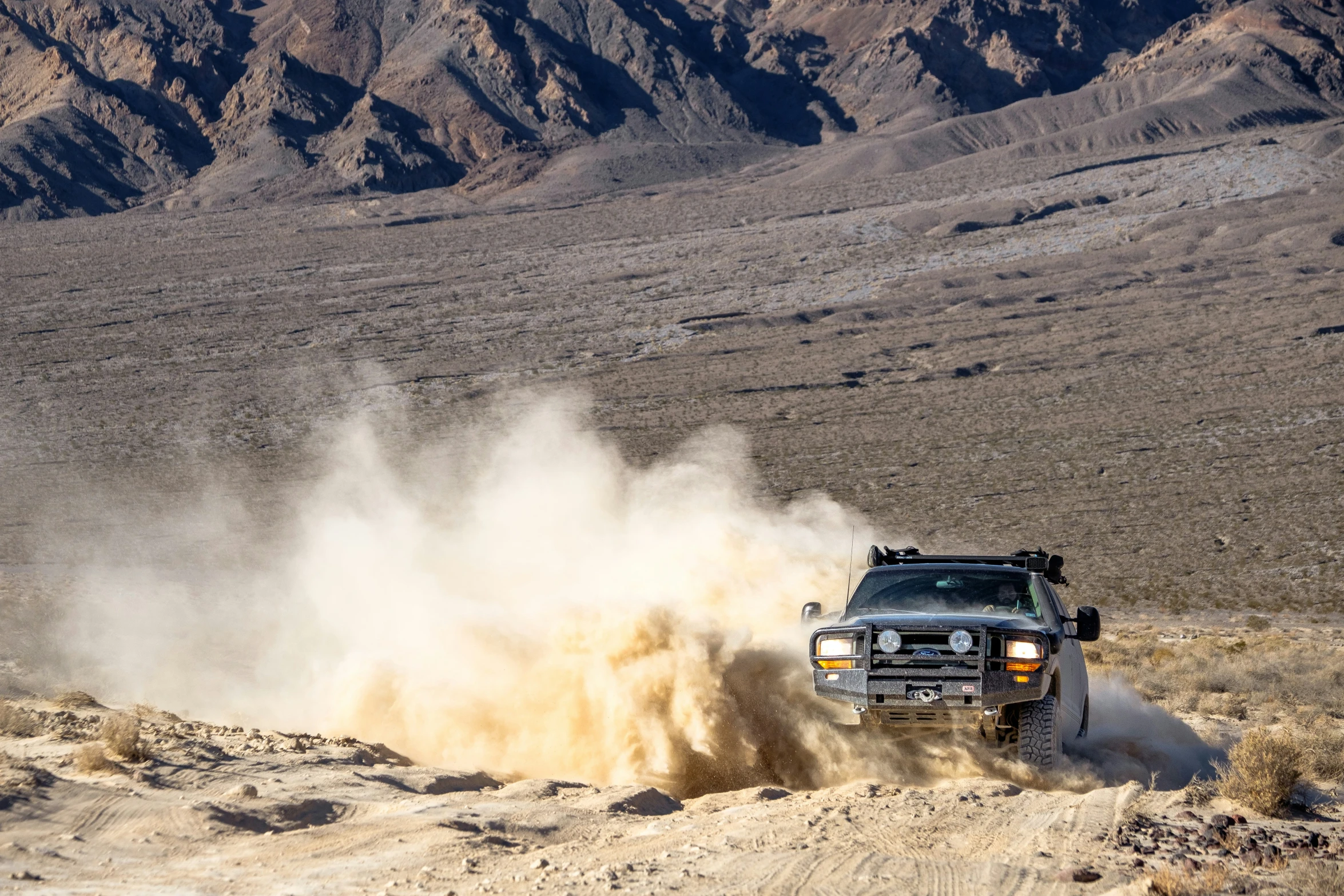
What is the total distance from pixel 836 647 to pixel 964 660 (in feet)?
3.04

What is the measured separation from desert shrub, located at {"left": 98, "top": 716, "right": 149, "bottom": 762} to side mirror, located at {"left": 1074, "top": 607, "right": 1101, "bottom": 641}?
6.72 m

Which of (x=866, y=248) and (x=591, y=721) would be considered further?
(x=866, y=248)

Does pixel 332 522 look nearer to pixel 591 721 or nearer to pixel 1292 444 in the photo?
pixel 591 721

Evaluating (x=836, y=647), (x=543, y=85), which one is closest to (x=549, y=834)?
(x=836, y=647)

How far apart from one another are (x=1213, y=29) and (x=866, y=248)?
300ft

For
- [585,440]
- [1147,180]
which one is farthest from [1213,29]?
[585,440]

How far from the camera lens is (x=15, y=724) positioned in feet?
32.4

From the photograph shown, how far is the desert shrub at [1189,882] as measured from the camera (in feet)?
20.0

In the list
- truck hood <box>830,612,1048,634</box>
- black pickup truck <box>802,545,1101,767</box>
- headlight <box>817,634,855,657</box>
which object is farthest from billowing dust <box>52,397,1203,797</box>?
truck hood <box>830,612,1048,634</box>

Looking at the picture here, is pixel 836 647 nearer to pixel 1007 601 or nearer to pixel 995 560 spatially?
pixel 1007 601

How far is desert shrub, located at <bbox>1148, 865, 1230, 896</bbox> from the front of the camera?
6.10m

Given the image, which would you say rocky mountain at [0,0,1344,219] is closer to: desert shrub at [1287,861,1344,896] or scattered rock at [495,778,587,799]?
scattered rock at [495,778,587,799]

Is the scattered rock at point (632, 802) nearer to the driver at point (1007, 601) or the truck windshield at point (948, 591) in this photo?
the truck windshield at point (948, 591)

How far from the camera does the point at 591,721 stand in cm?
1078
